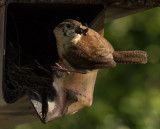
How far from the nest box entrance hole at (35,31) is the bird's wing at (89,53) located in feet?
0.86

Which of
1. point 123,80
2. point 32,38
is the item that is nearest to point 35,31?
point 32,38

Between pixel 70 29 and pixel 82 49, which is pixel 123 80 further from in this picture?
pixel 70 29

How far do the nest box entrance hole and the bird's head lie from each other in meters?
0.27

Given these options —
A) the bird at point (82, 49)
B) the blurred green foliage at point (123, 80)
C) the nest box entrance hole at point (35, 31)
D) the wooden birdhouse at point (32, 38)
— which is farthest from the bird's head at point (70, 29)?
the blurred green foliage at point (123, 80)

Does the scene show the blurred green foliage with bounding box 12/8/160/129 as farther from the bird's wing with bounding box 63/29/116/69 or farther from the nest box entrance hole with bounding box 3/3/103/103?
the bird's wing with bounding box 63/29/116/69

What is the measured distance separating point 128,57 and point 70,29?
1.93 ft

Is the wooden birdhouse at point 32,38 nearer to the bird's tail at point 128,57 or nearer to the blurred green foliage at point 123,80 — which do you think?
the bird's tail at point 128,57

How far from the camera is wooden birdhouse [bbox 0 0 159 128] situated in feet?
12.1

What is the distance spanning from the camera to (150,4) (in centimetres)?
397

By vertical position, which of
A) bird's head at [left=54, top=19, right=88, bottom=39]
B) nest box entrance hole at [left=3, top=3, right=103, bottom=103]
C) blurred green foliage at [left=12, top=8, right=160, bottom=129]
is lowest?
blurred green foliage at [left=12, top=8, right=160, bottom=129]

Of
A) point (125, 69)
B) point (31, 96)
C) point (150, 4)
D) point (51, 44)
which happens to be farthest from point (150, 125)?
point (31, 96)

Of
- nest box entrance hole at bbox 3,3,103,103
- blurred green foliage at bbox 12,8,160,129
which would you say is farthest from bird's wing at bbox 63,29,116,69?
blurred green foliage at bbox 12,8,160,129

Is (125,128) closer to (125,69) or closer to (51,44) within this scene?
(125,69)

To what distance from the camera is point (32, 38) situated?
14.8 feet
